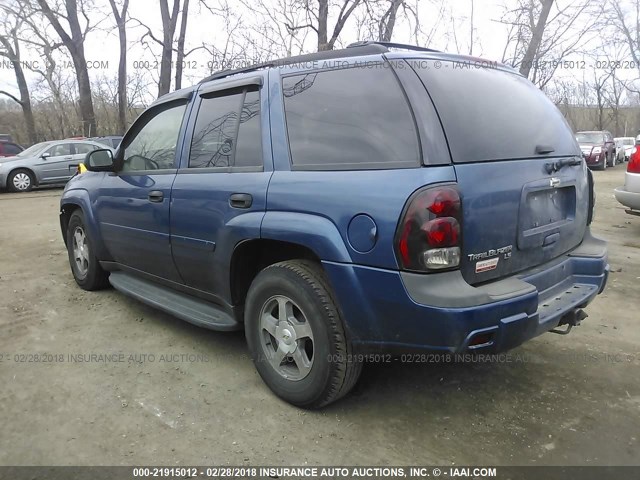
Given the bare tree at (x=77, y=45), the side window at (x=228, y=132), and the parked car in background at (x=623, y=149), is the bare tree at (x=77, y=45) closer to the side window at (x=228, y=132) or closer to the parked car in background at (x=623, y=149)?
the side window at (x=228, y=132)

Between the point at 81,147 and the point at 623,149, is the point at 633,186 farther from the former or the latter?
the point at 623,149

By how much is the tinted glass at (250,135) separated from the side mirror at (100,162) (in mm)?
1621

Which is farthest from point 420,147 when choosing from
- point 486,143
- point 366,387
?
point 366,387

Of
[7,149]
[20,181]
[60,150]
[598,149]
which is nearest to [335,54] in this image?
[20,181]

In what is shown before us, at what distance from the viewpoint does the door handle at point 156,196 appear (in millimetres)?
3518

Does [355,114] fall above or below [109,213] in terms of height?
above

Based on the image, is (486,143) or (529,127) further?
(529,127)

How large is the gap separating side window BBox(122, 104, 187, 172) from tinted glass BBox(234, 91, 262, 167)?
0.72 metres

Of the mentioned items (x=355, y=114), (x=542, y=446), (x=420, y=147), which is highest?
(x=355, y=114)

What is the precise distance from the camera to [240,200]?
2896mm

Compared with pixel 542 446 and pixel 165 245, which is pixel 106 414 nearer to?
pixel 165 245

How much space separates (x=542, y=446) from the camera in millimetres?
2459

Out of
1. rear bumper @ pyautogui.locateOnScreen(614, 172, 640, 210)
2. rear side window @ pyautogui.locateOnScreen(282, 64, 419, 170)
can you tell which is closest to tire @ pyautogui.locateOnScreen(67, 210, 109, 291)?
rear side window @ pyautogui.locateOnScreen(282, 64, 419, 170)

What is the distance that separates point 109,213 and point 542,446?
359cm
